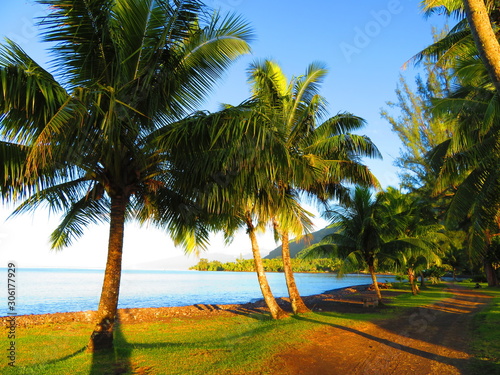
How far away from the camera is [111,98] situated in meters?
5.71

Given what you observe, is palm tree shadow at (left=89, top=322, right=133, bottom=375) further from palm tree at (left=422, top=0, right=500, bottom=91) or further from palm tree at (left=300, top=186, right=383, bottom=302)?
palm tree at (left=300, top=186, right=383, bottom=302)

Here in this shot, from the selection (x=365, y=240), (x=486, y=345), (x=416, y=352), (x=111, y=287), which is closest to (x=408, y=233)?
(x=365, y=240)

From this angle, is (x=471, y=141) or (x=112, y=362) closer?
(x=112, y=362)

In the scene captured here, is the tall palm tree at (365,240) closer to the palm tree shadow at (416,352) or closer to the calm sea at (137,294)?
the palm tree shadow at (416,352)

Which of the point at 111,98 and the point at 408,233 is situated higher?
the point at 111,98

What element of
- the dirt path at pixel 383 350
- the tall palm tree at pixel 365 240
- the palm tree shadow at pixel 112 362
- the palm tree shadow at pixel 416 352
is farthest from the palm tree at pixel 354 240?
the palm tree shadow at pixel 112 362

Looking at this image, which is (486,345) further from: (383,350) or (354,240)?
(354,240)

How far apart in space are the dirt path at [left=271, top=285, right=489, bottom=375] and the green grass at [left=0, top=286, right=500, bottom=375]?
1.51 ft

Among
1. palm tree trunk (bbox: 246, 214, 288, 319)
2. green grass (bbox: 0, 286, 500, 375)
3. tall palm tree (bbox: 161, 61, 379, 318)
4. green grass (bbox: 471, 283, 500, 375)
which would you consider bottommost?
green grass (bbox: 471, 283, 500, 375)

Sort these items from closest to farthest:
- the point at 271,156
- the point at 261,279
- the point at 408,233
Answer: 1. the point at 271,156
2. the point at 261,279
3. the point at 408,233

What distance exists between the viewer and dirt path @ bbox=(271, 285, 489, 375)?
603cm

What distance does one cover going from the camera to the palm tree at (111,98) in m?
5.76

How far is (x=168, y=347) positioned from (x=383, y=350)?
4487mm

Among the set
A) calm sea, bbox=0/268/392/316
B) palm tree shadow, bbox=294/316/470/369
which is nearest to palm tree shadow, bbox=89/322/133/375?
palm tree shadow, bbox=294/316/470/369
